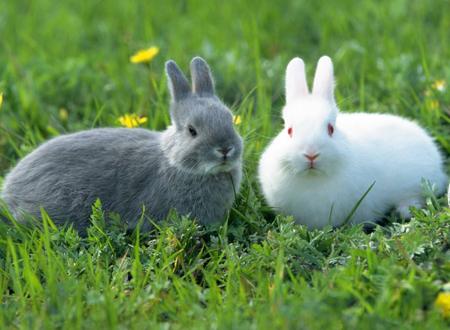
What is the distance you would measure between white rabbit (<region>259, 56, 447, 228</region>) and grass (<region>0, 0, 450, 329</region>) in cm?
16

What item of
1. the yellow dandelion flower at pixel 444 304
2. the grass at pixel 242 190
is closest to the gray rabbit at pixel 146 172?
the grass at pixel 242 190

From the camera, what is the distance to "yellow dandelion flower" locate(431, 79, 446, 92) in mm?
5179

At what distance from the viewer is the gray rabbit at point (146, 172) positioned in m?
4.15

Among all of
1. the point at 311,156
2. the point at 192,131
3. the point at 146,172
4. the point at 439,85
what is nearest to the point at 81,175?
the point at 146,172

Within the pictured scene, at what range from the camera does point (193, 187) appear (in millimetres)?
4207

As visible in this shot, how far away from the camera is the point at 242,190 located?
448 centimetres

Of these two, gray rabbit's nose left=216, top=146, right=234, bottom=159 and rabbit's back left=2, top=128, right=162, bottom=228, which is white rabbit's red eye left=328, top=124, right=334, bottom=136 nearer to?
gray rabbit's nose left=216, top=146, right=234, bottom=159

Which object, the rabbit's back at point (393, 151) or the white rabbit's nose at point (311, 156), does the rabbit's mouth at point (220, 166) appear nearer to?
the white rabbit's nose at point (311, 156)

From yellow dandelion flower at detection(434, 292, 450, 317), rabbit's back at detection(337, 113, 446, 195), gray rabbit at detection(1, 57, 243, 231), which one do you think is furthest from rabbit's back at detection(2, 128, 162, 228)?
yellow dandelion flower at detection(434, 292, 450, 317)

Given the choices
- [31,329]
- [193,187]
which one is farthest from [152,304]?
[193,187]

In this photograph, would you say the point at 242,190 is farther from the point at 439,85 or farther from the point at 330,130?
the point at 439,85

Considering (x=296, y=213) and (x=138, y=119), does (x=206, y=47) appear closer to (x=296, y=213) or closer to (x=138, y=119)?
(x=138, y=119)

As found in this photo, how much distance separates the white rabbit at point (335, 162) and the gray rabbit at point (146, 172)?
269 mm

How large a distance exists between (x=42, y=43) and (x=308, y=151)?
147 inches
